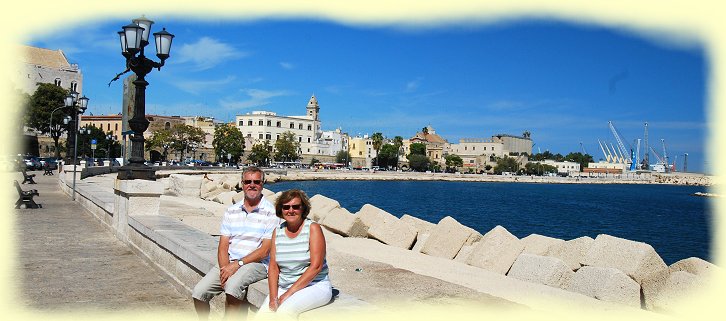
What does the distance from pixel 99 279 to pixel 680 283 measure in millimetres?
8213

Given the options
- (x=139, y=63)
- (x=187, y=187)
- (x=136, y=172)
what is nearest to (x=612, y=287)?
(x=136, y=172)

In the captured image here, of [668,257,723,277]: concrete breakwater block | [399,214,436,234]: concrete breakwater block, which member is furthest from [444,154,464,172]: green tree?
[668,257,723,277]: concrete breakwater block

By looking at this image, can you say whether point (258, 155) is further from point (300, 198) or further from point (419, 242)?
point (300, 198)

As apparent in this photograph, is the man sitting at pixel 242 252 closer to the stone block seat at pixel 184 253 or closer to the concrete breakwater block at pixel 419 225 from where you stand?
the stone block seat at pixel 184 253

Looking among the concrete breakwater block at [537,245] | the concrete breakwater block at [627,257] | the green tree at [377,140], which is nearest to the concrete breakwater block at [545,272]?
the concrete breakwater block at [627,257]

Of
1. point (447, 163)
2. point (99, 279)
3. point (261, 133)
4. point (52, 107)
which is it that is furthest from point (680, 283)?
point (447, 163)

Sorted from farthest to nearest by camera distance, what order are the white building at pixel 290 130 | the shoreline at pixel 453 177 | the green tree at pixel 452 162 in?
the green tree at pixel 452 162
the white building at pixel 290 130
the shoreline at pixel 453 177

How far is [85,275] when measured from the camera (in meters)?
7.63

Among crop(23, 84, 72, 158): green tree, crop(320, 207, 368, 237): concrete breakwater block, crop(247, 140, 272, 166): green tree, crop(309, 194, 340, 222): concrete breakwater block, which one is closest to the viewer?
crop(320, 207, 368, 237): concrete breakwater block

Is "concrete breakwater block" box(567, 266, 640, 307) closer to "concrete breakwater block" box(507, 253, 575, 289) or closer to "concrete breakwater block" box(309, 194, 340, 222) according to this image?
"concrete breakwater block" box(507, 253, 575, 289)

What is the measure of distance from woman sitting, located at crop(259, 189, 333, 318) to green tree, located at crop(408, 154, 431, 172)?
5874 inches

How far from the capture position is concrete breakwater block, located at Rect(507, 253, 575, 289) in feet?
33.1

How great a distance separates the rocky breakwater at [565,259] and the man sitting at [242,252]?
6.25 meters

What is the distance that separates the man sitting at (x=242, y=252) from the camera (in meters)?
4.96
